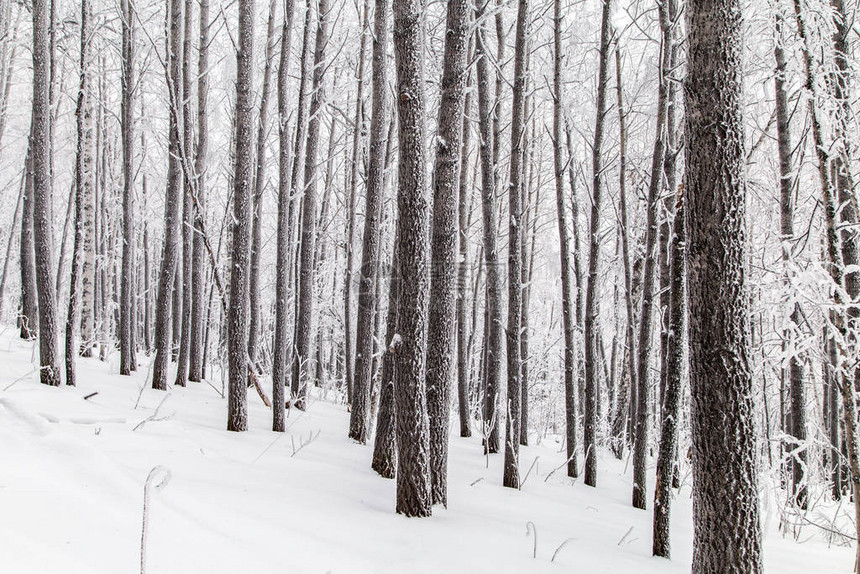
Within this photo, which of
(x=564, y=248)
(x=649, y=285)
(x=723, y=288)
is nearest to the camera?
(x=723, y=288)

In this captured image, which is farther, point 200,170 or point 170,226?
point 200,170

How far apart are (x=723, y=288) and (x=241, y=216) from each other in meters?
4.51

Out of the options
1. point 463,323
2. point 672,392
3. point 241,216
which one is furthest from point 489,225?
point 672,392

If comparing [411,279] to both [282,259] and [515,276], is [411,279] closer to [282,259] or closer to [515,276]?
[515,276]

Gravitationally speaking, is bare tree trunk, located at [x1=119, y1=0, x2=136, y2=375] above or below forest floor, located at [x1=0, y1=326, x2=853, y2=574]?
above

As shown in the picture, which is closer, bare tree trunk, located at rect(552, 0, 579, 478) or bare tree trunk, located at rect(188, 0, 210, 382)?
bare tree trunk, located at rect(552, 0, 579, 478)

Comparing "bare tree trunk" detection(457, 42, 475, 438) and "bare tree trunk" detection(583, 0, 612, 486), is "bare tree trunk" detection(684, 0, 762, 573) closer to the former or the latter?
"bare tree trunk" detection(583, 0, 612, 486)

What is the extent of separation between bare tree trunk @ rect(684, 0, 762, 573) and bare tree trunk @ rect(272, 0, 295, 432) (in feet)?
15.0

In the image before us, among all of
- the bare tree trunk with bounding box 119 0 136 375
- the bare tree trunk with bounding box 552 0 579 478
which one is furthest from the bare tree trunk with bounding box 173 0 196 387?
the bare tree trunk with bounding box 552 0 579 478

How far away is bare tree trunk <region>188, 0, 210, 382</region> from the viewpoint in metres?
7.66

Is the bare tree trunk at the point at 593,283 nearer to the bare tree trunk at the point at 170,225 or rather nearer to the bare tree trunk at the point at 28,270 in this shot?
the bare tree trunk at the point at 170,225

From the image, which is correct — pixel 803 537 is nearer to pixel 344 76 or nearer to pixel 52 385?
pixel 52 385

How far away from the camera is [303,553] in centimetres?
299

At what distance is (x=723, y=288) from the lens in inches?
98.7
